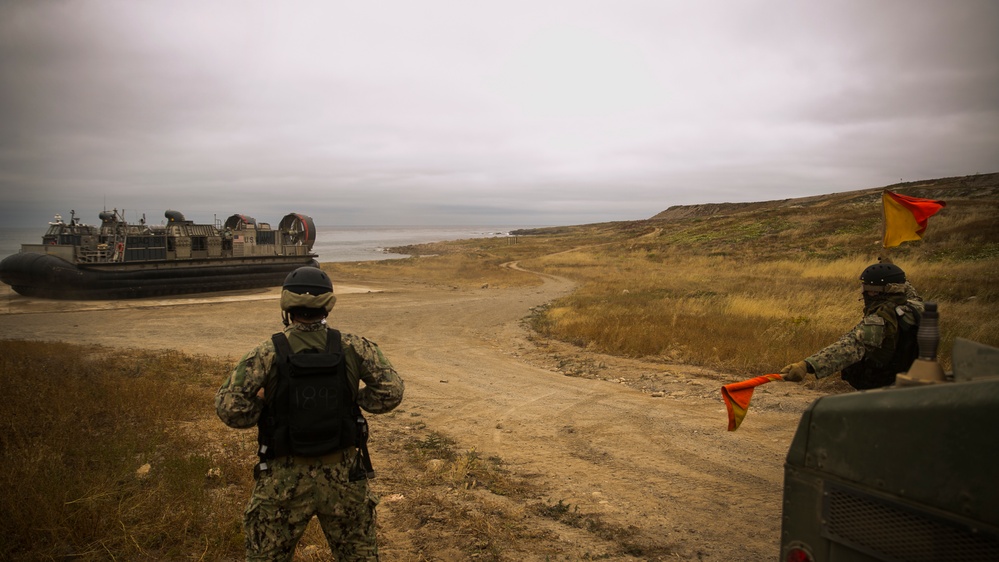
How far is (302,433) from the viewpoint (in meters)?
2.84

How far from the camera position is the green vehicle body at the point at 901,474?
1717 mm

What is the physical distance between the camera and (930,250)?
23203mm

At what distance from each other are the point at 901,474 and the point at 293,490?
2716 mm

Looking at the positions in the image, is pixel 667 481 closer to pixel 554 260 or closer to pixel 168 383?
pixel 168 383

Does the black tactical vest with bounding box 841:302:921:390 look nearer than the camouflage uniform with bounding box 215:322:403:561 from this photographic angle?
No

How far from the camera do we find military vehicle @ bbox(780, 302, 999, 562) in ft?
5.64

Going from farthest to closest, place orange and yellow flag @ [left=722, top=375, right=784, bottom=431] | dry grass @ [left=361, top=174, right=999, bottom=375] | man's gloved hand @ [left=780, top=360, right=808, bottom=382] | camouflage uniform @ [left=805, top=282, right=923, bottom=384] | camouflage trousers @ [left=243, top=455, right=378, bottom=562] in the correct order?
dry grass @ [left=361, top=174, right=999, bottom=375] → camouflage uniform @ [left=805, top=282, right=923, bottom=384] → man's gloved hand @ [left=780, top=360, right=808, bottom=382] → orange and yellow flag @ [left=722, top=375, right=784, bottom=431] → camouflage trousers @ [left=243, top=455, right=378, bottom=562]

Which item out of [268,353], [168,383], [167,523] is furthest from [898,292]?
[168,383]

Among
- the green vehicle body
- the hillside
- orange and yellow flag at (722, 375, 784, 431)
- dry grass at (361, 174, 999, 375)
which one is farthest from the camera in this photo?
the hillside

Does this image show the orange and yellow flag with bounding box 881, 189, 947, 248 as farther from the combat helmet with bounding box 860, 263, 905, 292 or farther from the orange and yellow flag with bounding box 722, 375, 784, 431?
the orange and yellow flag with bounding box 722, 375, 784, 431

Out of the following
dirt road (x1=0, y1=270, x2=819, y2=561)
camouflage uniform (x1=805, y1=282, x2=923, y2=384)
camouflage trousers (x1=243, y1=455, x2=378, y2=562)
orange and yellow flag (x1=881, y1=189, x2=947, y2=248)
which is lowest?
dirt road (x1=0, y1=270, x2=819, y2=561)

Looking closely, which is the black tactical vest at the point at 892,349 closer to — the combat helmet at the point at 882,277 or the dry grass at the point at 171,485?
the combat helmet at the point at 882,277

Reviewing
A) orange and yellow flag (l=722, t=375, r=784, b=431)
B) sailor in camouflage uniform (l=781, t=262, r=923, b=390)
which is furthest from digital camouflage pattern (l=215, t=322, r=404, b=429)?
sailor in camouflage uniform (l=781, t=262, r=923, b=390)

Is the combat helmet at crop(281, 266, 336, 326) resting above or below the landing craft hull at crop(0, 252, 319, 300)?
above
